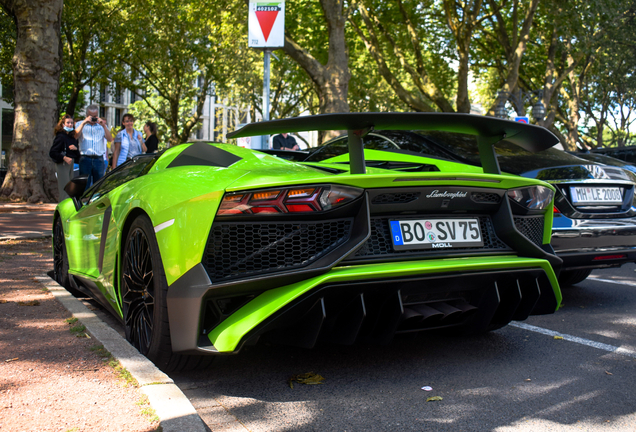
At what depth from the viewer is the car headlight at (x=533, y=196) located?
3.38m

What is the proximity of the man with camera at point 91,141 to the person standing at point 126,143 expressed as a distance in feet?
0.77

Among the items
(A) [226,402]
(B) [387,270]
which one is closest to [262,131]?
(B) [387,270]

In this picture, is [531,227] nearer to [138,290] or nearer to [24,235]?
[138,290]

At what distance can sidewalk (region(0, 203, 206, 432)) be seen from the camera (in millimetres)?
2408

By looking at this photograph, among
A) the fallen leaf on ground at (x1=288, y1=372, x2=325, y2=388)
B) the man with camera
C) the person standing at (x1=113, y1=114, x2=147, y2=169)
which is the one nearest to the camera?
the fallen leaf on ground at (x1=288, y1=372, x2=325, y2=388)

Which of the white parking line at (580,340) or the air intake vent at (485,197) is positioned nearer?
the air intake vent at (485,197)

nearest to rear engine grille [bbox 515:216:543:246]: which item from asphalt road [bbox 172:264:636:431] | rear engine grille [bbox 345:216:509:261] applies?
rear engine grille [bbox 345:216:509:261]

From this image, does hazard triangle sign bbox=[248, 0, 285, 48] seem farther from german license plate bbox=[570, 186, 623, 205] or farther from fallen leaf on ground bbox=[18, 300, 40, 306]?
fallen leaf on ground bbox=[18, 300, 40, 306]

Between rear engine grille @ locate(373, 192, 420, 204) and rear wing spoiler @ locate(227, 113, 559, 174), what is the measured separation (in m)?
0.20

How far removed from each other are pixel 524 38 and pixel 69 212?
1885cm

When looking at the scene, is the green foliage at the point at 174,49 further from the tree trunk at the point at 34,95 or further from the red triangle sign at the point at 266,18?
the red triangle sign at the point at 266,18

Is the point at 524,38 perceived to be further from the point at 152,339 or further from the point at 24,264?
the point at 152,339

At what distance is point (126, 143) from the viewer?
35.2 ft

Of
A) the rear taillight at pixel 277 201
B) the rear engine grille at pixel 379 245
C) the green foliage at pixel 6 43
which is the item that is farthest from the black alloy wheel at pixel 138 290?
the green foliage at pixel 6 43
